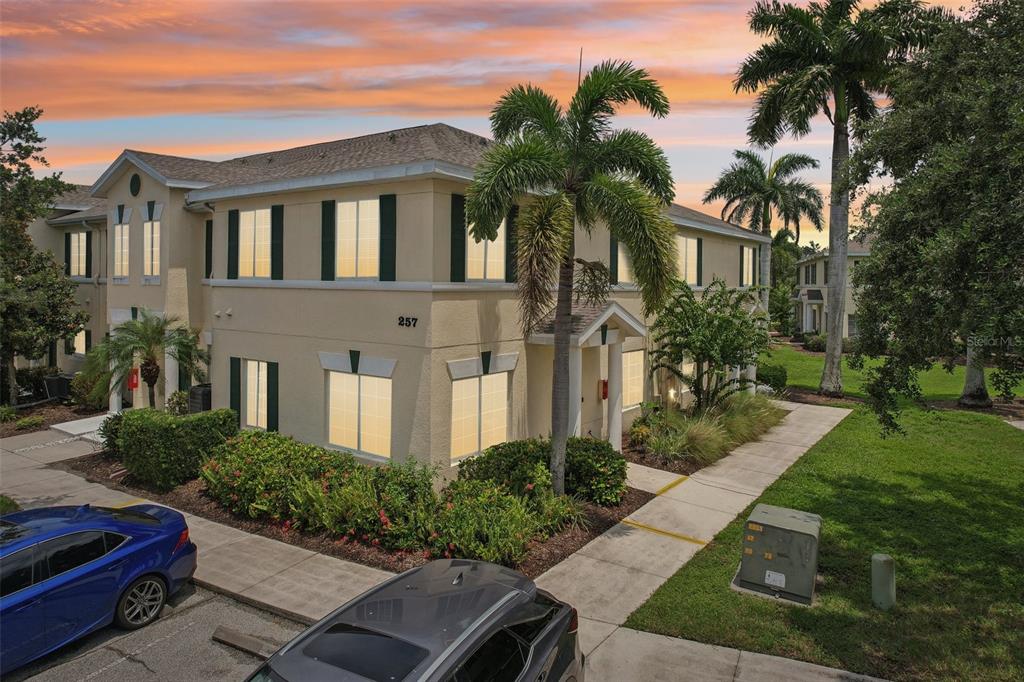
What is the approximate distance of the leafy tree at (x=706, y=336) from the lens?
18.0 m

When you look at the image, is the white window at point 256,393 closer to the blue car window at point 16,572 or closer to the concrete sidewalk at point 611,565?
the concrete sidewalk at point 611,565

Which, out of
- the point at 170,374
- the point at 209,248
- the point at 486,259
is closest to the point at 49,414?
the point at 170,374

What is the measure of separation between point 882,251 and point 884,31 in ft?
57.7

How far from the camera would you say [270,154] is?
68.4 ft

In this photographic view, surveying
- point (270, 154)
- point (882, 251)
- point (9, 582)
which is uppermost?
point (270, 154)

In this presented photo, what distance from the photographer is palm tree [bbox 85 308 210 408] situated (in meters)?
17.3

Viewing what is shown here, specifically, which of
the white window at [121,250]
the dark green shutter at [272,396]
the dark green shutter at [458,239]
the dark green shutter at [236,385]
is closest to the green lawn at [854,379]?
the dark green shutter at [458,239]

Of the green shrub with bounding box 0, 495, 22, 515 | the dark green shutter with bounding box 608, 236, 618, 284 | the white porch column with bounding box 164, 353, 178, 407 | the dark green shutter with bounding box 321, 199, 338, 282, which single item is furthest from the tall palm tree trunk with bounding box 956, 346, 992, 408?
the green shrub with bounding box 0, 495, 22, 515

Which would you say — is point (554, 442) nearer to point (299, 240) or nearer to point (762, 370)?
point (299, 240)

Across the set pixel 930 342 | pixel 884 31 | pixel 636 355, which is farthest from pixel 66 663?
pixel 884 31

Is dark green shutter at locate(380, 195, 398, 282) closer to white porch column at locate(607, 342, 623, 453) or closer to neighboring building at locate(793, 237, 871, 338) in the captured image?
white porch column at locate(607, 342, 623, 453)

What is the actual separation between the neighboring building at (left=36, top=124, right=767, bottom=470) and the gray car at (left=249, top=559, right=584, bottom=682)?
636cm

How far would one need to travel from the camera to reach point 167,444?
14.0 meters

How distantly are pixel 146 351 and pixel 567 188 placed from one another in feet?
41.3
